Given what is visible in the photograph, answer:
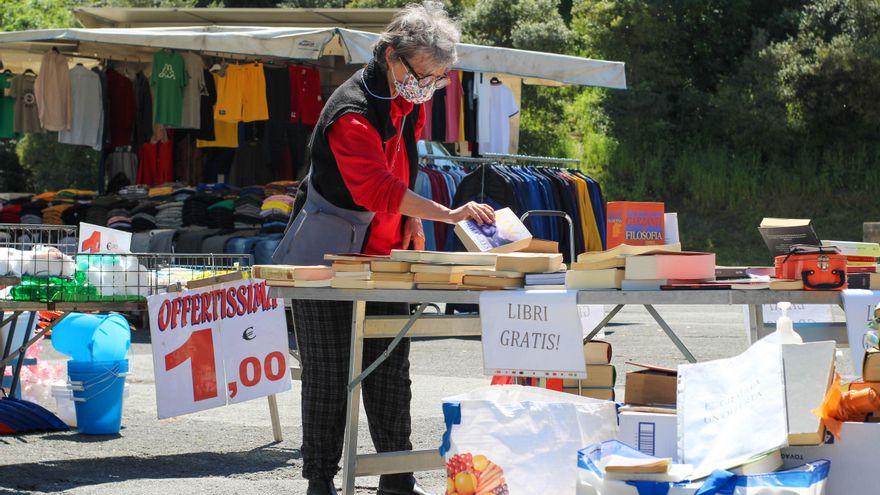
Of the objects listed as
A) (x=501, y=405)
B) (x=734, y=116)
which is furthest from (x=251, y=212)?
(x=734, y=116)

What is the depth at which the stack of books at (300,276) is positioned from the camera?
4176 millimetres

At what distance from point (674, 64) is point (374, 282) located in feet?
65.2

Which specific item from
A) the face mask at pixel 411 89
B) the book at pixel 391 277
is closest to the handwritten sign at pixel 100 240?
the face mask at pixel 411 89

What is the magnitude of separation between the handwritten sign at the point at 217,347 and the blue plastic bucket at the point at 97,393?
626 mm

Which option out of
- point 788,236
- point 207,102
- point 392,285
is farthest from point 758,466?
point 207,102

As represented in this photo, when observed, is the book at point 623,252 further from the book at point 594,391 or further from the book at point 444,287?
the book at point 594,391

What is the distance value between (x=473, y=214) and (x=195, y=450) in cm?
269

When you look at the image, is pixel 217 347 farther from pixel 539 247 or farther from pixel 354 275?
pixel 539 247

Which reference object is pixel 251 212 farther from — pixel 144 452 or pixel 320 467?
pixel 320 467

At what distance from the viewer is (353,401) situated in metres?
4.39

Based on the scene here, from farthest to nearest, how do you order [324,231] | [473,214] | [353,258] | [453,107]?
[453,107] < [324,231] < [473,214] < [353,258]

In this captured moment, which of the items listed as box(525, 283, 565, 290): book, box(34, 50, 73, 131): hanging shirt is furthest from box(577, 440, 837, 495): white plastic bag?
box(34, 50, 73, 131): hanging shirt

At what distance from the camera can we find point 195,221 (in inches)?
491

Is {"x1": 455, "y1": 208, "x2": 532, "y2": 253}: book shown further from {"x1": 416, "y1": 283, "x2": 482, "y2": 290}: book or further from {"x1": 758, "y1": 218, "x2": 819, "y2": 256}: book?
{"x1": 758, "y1": 218, "x2": 819, "y2": 256}: book
